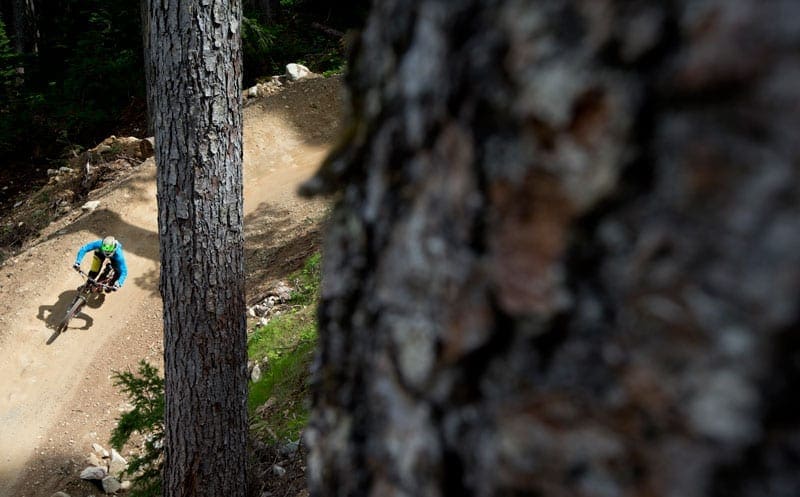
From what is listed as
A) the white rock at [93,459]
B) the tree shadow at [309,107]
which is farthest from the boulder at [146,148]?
the white rock at [93,459]

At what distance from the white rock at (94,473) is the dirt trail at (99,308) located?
162 millimetres

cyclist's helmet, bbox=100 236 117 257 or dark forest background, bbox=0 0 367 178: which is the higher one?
dark forest background, bbox=0 0 367 178

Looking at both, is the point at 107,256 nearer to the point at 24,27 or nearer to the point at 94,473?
the point at 94,473

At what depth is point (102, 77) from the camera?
18594mm

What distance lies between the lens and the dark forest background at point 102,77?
17.7 m

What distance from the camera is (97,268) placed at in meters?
11.0

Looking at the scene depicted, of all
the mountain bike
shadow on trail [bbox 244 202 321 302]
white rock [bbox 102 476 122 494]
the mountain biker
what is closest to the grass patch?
shadow on trail [bbox 244 202 321 302]

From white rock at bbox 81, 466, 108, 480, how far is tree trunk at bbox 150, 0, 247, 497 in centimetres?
385

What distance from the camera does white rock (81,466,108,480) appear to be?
324 inches

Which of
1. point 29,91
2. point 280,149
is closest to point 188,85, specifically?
point 280,149

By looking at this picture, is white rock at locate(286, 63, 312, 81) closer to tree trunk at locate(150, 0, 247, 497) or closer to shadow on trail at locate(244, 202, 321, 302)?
shadow on trail at locate(244, 202, 321, 302)

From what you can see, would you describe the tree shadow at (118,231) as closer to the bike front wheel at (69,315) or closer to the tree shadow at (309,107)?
the bike front wheel at (69,315)

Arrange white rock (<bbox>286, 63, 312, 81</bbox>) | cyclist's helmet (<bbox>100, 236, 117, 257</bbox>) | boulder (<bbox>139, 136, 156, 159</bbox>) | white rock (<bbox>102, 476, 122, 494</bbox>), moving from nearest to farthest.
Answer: white rock (<bbox>102, 476, 122, 494</bbox>) → cyclist's helmet (<bbox>100, 236, 117, 257</bbox>) → boulder (<bbox>139, 136, 156, 159</bbox>) → white rock (<bbox>286, 63, 312, 81</bbox>)

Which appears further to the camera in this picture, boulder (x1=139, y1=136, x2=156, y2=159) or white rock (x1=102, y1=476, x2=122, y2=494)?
boulder (x1=139, y1=136, x2=156, y2=159)
